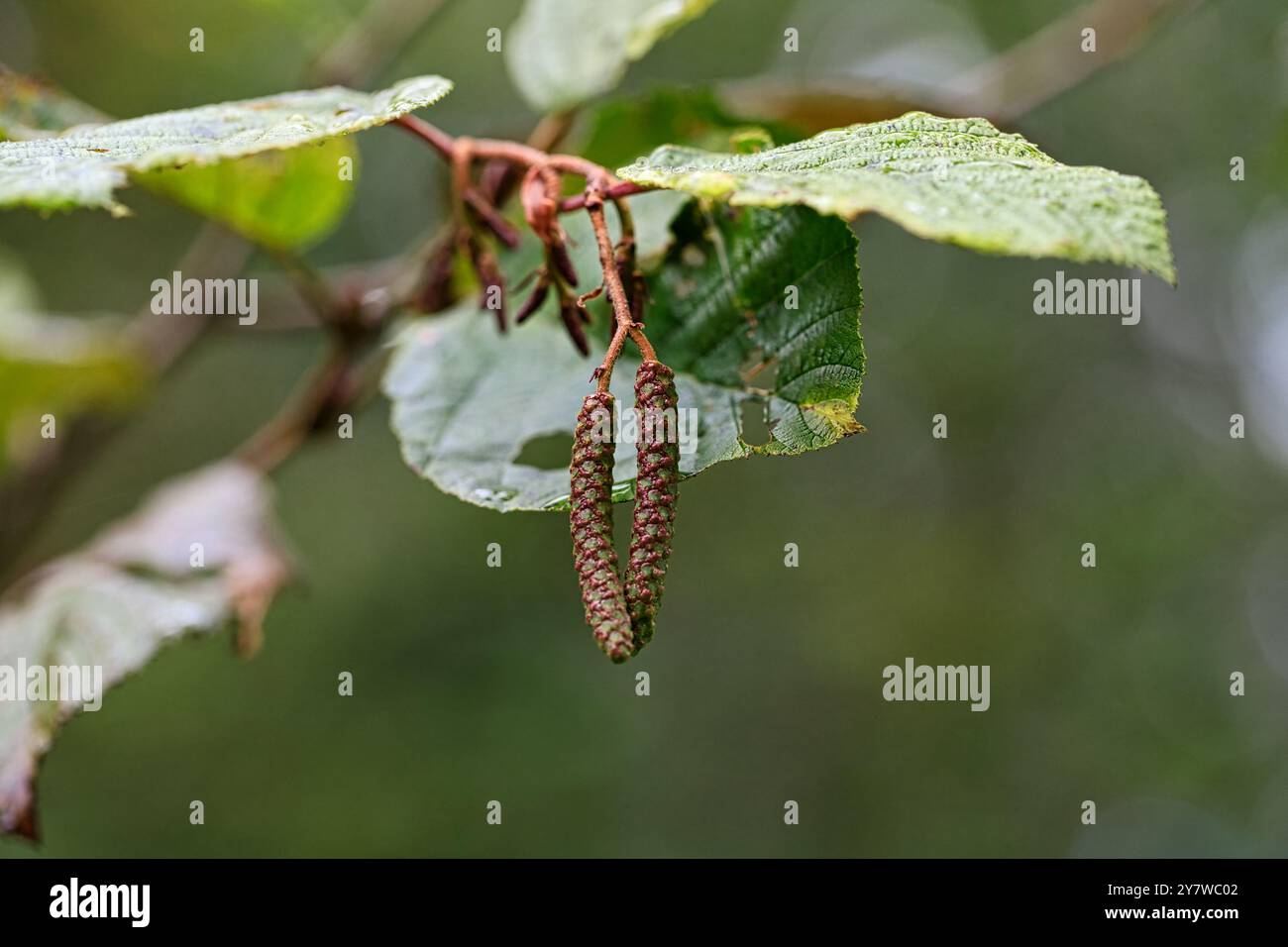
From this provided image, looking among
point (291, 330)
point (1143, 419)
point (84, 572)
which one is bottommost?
point (84, 572)

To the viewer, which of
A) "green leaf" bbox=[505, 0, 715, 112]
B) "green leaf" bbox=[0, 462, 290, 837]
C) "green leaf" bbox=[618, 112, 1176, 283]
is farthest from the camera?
"green leaf" bbox=[505, 0, 715, 112]

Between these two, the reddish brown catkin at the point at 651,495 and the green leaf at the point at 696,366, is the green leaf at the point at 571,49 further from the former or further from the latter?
the reddish brown catkin at the point at 651,495

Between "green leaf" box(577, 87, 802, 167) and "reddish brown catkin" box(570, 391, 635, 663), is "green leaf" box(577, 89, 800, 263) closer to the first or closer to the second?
"green leaf" box(577, 87, 802, 167)

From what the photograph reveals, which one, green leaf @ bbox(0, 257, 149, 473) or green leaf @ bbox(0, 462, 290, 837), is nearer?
green leaf @ bbox(0, 462, 290, 837)

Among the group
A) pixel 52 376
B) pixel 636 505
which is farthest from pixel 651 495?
pixel 52 376

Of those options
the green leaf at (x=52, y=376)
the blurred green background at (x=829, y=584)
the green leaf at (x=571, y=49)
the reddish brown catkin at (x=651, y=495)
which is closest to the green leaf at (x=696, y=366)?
the reddish brown catkin at (x=651, y=495)

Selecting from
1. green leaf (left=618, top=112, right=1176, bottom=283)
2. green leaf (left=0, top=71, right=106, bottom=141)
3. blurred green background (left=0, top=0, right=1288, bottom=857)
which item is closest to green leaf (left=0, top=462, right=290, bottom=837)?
green leaf (left=0, top=71, right=106, bottom=141)
